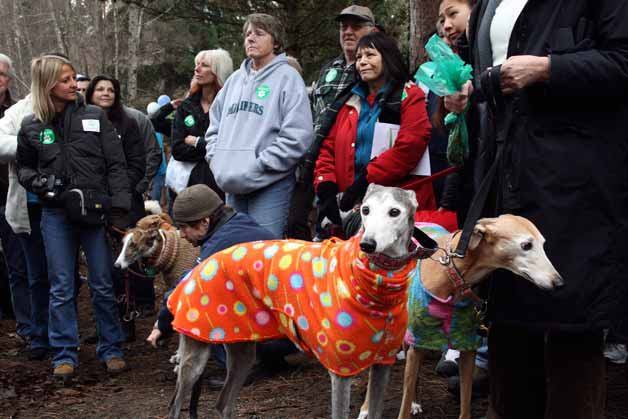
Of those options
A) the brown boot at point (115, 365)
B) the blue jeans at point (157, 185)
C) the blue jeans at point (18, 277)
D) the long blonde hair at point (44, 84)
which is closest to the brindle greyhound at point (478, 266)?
the brown boot at point (115, 365)

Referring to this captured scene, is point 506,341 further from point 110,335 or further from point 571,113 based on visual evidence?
point 110,335

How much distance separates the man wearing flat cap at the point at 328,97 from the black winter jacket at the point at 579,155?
2.50 metres

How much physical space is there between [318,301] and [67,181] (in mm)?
3021

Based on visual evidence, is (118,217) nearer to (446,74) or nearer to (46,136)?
(46,136)

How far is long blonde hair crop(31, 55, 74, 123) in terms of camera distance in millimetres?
5621

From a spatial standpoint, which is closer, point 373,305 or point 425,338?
point 373,305

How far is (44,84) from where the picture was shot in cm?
564

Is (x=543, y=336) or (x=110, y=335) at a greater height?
(x=543, y=336)

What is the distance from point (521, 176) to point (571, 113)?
28 centimetres

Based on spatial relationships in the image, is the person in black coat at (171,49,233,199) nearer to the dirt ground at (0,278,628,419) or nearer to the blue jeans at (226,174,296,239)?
the blue jeans at (226,174,296,239)

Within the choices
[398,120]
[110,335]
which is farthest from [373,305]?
[110,335]

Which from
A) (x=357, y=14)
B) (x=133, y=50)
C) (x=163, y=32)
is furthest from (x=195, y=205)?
(x=163, y=32)

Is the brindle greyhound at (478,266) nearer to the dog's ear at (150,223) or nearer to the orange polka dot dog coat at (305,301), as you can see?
the orange polka dot dog coat at (305,301)

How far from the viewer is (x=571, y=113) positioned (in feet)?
8.57
